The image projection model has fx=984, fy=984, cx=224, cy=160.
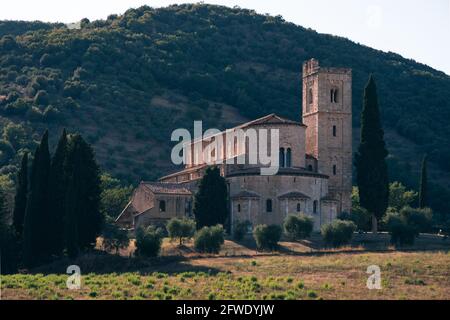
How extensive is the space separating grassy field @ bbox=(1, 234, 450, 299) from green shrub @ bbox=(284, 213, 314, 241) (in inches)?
46.5

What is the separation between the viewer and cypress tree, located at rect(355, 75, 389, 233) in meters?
69.6

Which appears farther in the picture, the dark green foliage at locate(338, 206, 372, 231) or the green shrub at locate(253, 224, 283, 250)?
the dark green foliage at locate(338, 206, 372, 231)

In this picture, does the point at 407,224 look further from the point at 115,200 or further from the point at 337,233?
the point at 115,200

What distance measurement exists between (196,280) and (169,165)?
63.4 meters

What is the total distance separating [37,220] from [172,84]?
3247 inches

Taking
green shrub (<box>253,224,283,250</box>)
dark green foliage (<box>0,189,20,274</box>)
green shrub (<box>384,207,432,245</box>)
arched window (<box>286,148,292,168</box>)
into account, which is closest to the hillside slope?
green shrub (<box>384,207,432,245</box>)

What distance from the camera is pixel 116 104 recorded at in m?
128

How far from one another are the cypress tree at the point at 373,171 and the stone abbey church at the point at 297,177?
4.02 metres

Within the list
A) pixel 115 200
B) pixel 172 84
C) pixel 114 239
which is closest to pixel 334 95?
pixel 115 200

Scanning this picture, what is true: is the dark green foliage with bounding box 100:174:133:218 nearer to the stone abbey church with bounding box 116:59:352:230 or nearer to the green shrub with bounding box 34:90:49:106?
the stone abbey church with bounding box 116:59:352:230

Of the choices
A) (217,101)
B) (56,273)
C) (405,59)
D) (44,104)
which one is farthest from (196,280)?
(405,59)

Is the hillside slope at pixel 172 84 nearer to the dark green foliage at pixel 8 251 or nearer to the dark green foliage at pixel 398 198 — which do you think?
the dark green foliage at pixel 398 198

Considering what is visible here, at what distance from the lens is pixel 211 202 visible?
69000 mm

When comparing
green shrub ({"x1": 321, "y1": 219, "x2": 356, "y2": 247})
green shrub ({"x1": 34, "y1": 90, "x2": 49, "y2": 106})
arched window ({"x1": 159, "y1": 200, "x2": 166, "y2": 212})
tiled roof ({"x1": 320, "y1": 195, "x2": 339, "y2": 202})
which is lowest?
green shrub ({"x1": 321, "y1": 219, "x2": 356, "y2": 247})
